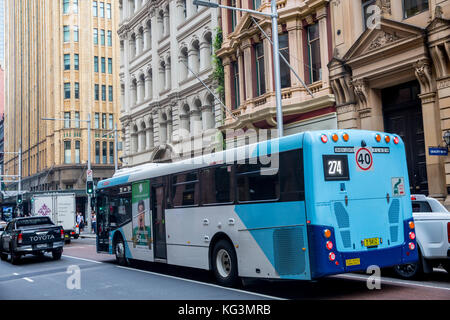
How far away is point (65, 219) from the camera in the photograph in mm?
33062

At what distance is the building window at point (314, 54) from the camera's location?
22.9m

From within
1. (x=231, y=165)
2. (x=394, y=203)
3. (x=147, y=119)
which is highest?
(x=147, y=119)

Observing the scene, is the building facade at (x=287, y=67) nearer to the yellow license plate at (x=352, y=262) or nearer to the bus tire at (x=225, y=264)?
the bus tire at (x=225, y=264)

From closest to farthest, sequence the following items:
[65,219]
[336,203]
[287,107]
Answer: [336,203], [287,107], [65,219]

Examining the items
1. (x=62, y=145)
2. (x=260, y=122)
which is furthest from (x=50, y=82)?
(x=260, y=122)

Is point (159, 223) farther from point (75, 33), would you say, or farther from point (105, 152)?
point (75, 33)

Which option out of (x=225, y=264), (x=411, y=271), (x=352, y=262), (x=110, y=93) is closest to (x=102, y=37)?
(x=110, y=93)

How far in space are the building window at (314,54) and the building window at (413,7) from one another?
4.49 m

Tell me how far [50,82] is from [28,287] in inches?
2272

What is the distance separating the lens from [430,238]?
36.6 ft

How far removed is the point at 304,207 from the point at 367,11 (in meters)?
13.7

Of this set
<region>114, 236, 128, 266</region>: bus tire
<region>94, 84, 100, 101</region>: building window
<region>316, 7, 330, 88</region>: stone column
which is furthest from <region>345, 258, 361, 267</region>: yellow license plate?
<region>94, 84, 100, 101</region>: building window
